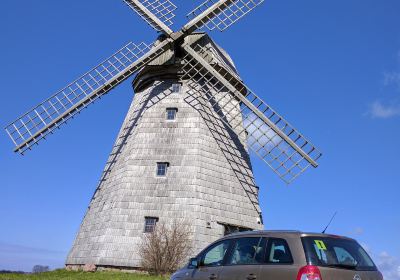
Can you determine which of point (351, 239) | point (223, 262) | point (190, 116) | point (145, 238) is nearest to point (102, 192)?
point (145, 238)

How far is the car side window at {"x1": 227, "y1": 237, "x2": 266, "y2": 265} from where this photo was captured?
7.19 meters

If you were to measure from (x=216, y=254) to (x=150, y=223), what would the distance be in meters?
10.9

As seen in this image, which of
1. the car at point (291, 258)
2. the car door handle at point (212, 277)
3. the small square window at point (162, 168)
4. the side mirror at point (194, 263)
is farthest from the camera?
the small square window at point (162, 168)

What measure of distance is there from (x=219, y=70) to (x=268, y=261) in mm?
15983

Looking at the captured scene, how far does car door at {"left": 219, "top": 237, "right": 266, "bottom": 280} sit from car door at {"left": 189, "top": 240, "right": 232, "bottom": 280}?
0.17m

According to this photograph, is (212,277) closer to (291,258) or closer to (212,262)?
(212,262)

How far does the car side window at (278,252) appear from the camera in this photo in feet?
21.9

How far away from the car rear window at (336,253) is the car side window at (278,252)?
0.28 m

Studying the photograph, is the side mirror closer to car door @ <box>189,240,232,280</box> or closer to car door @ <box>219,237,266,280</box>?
car door @ <box>189,240,232,280</box>

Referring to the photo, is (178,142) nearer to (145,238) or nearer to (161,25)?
(145,238)

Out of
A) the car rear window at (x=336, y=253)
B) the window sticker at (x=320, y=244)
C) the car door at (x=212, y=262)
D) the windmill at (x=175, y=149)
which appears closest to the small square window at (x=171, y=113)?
the windmill at (x=175, y=149)

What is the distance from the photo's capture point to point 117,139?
2248cm

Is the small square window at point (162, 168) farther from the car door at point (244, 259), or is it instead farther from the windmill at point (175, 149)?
the car door at point (244, 259)

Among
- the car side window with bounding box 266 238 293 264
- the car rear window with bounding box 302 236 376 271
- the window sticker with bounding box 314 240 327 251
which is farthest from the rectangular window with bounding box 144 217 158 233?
the window sticker with bounding box 314 240 327 251
